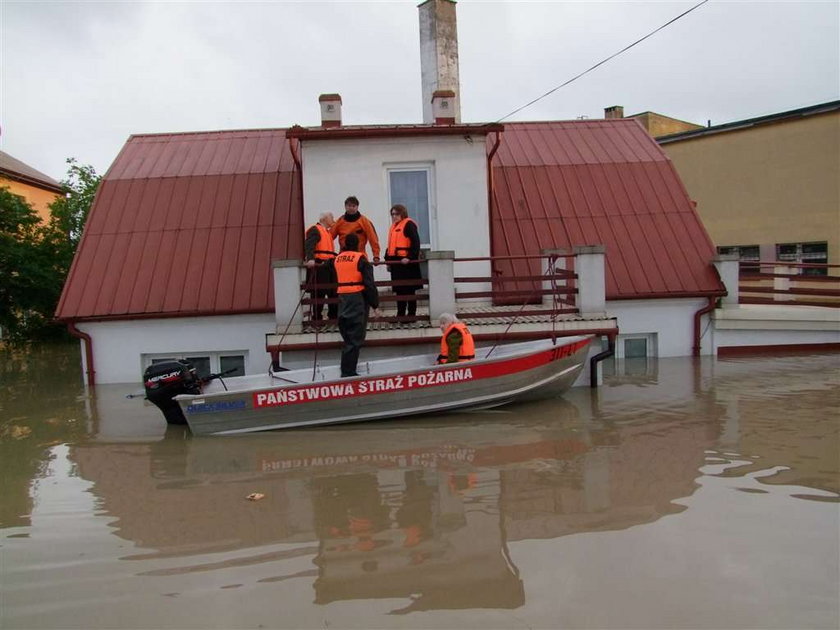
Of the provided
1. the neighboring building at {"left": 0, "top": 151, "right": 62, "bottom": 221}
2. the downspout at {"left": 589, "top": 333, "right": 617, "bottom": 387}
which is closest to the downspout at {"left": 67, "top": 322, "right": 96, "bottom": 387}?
the downspout at {"left": 589, "top": 333, "right": 617, "bottom": 387}

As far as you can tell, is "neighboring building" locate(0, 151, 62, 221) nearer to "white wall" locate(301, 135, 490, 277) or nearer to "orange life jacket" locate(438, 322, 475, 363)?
"white wall" locate(301, 135, 490, 277)

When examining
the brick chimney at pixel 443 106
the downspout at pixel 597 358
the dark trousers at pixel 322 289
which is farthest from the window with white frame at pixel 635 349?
the dark trousers at pixel 322 289

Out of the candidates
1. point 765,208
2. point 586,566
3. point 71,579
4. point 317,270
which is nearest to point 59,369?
point 317,270

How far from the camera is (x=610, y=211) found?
14742mm

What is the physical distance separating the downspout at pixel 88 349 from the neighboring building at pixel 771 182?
54.6 feet

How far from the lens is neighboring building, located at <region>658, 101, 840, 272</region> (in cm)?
2022

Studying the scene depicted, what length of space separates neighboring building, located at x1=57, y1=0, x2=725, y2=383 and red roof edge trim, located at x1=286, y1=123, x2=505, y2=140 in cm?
3

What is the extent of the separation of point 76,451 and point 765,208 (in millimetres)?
21281

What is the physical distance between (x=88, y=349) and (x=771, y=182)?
20.0 metres

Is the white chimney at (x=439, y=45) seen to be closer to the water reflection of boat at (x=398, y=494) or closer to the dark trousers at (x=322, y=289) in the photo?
the dark trousers at (x=322, y=289)

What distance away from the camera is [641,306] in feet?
44.5

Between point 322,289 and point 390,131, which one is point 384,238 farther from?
point 322,289

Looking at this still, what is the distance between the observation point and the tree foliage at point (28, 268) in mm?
18969

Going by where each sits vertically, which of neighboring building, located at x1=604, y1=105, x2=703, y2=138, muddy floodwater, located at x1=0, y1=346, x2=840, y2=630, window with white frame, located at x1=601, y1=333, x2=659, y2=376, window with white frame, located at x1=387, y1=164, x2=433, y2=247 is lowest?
muddy floodwater, located at x1=0, y1=346, x2=840, y2=630
